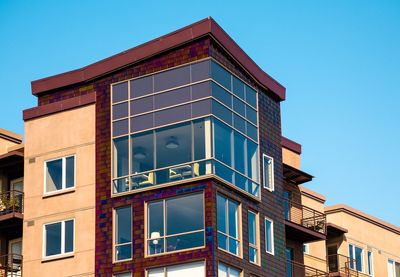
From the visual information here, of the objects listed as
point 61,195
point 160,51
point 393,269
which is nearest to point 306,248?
point 393,269

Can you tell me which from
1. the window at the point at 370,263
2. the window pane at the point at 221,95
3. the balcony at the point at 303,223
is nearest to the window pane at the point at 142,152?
the window pane at the point at 221,95

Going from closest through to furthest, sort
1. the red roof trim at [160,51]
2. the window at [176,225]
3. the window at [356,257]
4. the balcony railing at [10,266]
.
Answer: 1. the window at [176,225]
2. the red roof trim at [160,51]
3. the balcony railing at [10,266]
4. the window at [356,257]

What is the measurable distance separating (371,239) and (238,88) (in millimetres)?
20269

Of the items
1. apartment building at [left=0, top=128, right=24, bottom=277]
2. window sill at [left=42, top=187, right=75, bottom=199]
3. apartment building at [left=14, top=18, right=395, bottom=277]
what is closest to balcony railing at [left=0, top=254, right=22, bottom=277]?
apartment building at [left=0, top=128, right=24, bottom=277]

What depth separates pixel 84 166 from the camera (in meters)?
49.1

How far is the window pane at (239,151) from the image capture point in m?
47.7

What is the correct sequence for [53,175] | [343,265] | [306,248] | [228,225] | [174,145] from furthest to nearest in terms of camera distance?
[343,265] → [306,248] → [53,175] → [174,145] → [228,225]

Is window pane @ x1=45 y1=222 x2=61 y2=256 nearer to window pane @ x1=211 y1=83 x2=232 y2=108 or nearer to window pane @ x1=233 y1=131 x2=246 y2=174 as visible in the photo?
window pane @ x1=233 y1=131 x2=246 y2=174

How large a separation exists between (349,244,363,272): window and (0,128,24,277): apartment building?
1976cm

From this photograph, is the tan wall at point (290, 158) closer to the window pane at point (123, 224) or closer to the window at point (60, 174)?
the window pane at point (123, 224)

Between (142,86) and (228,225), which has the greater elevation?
(142,86)

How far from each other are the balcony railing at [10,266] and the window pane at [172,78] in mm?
10477

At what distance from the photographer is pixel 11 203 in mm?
51375

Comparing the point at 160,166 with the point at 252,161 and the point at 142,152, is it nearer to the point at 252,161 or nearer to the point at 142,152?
the point at 142,152
